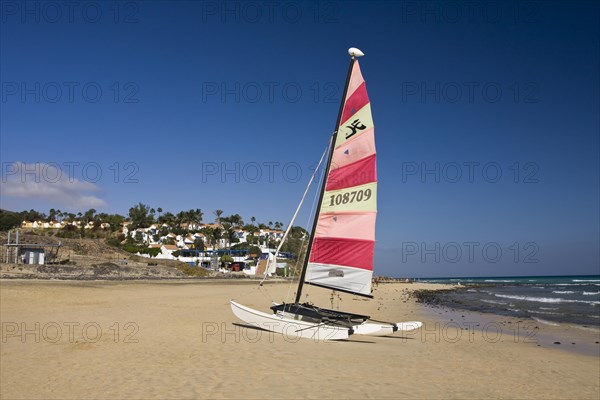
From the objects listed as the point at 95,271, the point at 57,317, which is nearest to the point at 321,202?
the point at 57,317

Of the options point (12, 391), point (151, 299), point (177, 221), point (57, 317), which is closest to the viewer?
point (12, 391)

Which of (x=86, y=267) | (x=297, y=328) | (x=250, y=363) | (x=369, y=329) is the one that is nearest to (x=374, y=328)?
(x=369, y=329)

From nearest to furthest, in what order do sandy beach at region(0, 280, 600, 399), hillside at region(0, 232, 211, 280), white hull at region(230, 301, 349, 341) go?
sandy beach at region(0, 280, 600, 399) → white hull at region(230, 301, 349, 341) → hillside at region(0, 232, 211, 280)

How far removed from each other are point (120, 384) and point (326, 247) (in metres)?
8.16

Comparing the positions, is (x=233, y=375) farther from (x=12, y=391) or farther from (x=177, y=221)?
(x=177, y=221)

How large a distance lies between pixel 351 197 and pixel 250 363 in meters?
6.63

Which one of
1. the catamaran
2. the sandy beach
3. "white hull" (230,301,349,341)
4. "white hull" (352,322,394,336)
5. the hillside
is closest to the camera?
the sandy beach

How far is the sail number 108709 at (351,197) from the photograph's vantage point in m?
14.7

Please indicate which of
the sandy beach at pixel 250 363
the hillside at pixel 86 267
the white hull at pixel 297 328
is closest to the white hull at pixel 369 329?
the sandy beach at pixel 250 363

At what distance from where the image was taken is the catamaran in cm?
1469

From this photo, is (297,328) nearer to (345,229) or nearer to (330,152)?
(345,229)

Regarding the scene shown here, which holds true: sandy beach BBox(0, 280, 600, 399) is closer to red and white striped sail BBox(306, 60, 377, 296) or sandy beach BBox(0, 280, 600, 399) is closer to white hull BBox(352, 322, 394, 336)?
white hull BBox(352, 322, 394, 336)

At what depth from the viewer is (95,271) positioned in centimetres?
4519

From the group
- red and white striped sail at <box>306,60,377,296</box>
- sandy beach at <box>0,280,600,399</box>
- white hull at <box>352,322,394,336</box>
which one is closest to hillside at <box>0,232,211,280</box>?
sandy beach at <box>0,280,600,399</box>
